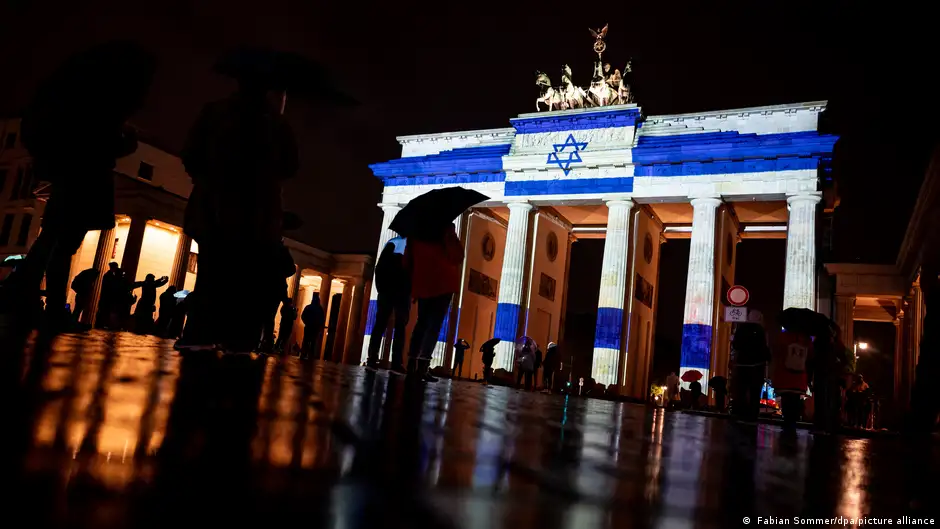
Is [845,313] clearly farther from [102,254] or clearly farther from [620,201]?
[102,254]

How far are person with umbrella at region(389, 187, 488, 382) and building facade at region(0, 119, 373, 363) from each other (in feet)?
70.6

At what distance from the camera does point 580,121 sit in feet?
98.6

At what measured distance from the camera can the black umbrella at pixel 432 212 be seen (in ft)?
23.1

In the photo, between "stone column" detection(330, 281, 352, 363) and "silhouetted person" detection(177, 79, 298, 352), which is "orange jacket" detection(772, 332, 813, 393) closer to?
"silhouetted person" detection(177, 79, 298, 352)

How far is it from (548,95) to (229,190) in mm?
29860

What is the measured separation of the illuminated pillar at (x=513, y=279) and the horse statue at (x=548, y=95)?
5.68 metres

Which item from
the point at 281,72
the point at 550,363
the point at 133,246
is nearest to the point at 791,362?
the point at 281,72

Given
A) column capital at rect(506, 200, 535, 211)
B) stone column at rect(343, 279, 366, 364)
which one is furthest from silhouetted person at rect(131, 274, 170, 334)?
stone column at rect(343, 279, 366, 364)

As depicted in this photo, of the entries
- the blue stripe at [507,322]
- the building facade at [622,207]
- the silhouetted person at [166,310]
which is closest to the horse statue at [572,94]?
the building facade at [622,207]

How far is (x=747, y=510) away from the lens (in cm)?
103

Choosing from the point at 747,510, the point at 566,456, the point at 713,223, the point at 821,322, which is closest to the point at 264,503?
the point at 747,510

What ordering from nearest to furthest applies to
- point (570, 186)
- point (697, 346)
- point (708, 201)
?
point (697, 346)
point (708, 201)
point (570, 186)

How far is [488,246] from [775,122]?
14.7 meters

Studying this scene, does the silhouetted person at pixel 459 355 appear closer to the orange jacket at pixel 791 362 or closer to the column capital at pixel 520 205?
the column capital at pixel 520 205
